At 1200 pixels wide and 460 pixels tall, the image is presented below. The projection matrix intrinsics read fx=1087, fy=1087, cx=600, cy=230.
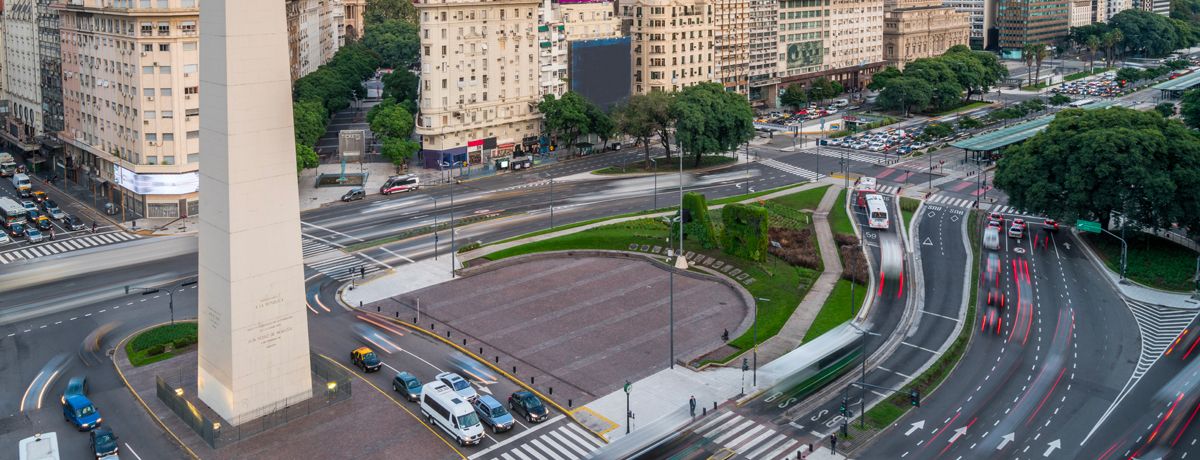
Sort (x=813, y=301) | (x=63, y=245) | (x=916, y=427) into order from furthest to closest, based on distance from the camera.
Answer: (x=63, y=245)
(x=813, y=301)
(x=916, y=427)

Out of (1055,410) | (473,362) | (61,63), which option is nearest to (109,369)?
(473,362)

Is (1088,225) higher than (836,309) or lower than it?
higher

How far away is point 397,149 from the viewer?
148250 mm

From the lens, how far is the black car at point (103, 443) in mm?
64188

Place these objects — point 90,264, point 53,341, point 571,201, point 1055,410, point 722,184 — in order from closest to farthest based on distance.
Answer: point 1055,410
point 53,341
point 90,264
point 571,201
point 722,184

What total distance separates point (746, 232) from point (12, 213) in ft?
267

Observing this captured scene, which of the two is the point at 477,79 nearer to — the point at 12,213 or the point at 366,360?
the point at 12,213

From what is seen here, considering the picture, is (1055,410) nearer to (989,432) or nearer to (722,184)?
(989,432)

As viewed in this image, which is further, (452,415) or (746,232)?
(746,232)

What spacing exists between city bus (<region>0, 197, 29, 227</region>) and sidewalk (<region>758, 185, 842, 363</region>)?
86638 millimetres

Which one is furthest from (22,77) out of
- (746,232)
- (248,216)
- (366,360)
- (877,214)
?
(877,214)

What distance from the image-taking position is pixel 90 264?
10706 centimetres

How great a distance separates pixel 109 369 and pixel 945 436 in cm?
5856

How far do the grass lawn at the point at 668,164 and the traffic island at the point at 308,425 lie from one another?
80.8 metres
